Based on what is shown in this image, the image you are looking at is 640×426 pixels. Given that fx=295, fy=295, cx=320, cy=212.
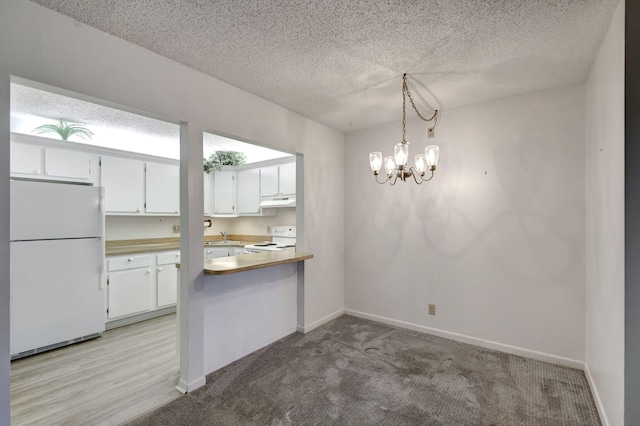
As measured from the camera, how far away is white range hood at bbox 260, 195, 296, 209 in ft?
14.8

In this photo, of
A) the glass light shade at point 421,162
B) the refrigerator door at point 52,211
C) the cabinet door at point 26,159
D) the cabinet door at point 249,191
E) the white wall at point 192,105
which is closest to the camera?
the white wall at point 192,105

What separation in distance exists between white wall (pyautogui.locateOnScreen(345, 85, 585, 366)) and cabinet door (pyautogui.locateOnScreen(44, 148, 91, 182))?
3533mm

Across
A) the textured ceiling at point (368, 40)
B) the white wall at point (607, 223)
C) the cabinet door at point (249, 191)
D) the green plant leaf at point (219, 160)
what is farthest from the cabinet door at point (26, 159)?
the white wall at point (607, 223)

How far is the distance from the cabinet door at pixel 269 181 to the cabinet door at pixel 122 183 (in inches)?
68.6

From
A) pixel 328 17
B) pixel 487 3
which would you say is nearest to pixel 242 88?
pixel 328 17

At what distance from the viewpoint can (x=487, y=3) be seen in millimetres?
1646

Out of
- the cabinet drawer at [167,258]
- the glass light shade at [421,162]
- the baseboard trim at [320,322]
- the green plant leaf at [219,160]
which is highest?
the green plant leaf at [219,160]

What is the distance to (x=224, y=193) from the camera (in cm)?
530

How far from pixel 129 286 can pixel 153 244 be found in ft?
3.30

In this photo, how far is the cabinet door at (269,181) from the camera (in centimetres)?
480

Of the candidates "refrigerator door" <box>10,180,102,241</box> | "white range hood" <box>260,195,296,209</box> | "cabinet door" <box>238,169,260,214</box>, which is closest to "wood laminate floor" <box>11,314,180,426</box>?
"refrigerator door" <box>10,180,102,241</box>

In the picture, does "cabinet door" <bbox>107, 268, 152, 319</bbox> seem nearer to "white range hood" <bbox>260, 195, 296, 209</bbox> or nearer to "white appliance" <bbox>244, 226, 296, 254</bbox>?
"white appliance" <bbox>244, 226, 296, 254</bbox>

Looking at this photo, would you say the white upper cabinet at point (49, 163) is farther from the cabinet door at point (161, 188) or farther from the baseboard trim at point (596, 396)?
the baseboard trim at point (596, 396)

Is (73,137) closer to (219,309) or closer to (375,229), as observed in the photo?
(219,309)
